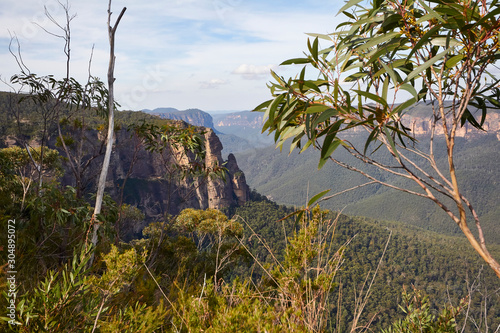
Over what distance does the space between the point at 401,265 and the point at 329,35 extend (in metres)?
52.4

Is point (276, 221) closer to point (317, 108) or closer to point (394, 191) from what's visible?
point (317, 108)

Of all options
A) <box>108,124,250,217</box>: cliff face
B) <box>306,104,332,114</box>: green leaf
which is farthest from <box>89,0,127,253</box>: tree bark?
<box>108,124,250,217</box>: cliff face

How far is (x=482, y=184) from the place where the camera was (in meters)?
97.8

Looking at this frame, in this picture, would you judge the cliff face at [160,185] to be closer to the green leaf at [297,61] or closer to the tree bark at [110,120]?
the tree bark at [110,120]

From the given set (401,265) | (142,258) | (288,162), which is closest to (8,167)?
(142,258)

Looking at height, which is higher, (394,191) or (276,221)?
(276,221)

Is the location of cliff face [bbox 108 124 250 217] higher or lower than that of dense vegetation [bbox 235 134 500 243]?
higher

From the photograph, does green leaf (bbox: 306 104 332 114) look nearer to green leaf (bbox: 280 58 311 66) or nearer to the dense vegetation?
green leaf (bbox: 280 58 311 66)

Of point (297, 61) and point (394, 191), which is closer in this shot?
point (297, 61)

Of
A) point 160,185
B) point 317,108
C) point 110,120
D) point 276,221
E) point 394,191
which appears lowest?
point 394,191

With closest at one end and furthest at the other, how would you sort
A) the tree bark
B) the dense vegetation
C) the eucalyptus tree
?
the eucalyptus tree → the tree bark → the dense vegetation

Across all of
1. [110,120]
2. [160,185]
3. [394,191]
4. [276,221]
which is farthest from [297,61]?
[394,191]

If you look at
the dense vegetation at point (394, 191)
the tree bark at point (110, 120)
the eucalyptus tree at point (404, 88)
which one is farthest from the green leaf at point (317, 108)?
the dense vegetation at point (394, 191)

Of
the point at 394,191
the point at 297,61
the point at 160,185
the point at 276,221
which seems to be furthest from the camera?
the point at 394,191
